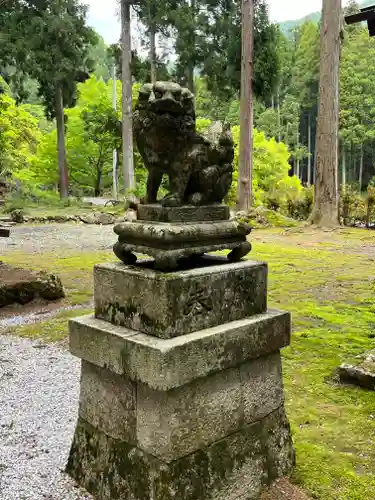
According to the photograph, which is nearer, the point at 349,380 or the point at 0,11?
the point at 349,380

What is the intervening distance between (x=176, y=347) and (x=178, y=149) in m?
1.20

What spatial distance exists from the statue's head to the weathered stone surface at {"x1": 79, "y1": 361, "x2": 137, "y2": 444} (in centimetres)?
155

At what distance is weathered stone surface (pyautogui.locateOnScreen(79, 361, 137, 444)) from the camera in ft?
9.17

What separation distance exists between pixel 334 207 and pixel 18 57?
44.9 feet

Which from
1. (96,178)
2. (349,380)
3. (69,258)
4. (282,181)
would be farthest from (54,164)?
(349,380)

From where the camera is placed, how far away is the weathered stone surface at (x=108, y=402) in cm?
279

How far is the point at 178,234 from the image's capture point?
2.73 meters

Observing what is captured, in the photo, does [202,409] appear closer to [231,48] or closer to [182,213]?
[182,213]

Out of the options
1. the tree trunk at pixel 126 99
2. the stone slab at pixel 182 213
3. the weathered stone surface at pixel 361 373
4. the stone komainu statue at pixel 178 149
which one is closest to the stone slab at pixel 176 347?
the stone slab at pixel 182 213

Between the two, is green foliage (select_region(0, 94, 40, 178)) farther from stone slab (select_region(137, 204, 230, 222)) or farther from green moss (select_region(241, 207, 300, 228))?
stone slab (select_region(137, 204, 230, 222))

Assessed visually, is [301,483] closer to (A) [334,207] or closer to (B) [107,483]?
(B) [107,483]

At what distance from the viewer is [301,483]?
3100 millimetres

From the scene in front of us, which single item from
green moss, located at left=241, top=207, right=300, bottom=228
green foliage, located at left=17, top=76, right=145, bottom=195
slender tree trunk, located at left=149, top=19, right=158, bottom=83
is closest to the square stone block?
green moss, located at left=241, top=207, right=300, bottom=228

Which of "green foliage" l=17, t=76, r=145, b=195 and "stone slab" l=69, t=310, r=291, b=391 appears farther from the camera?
"green foliage" l=17, t=76, r=145, b=195
